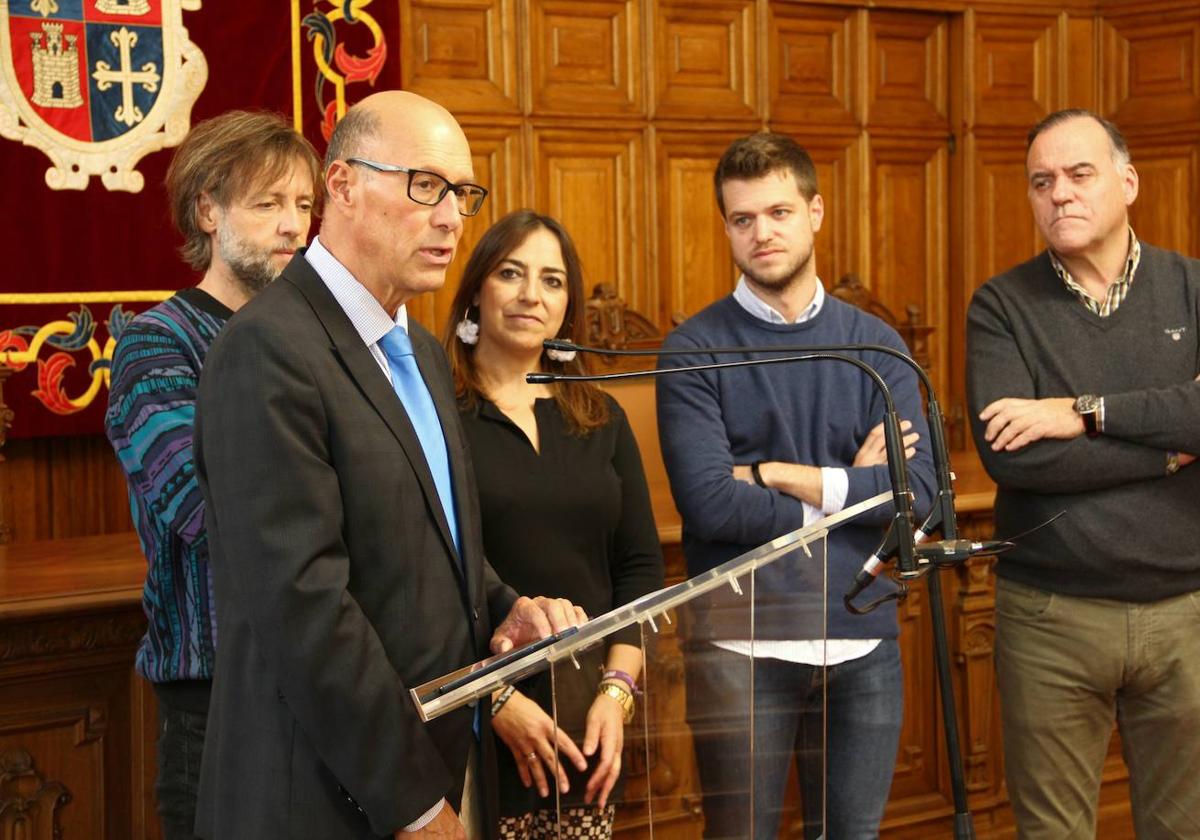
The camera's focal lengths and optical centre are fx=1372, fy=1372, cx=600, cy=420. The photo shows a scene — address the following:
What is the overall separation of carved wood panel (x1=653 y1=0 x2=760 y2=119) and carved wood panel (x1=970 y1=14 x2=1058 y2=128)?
1.15 meters

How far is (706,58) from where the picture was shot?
5.70 meters

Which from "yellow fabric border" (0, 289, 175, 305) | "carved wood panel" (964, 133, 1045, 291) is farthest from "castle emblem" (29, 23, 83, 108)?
"carved wood panel" (964, 133, 1045, 291)

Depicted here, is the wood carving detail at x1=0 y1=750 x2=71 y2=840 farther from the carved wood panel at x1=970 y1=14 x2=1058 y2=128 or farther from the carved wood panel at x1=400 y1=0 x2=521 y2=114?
the carved wood panel at x1=970 y1=14 x2=1058 y2=128

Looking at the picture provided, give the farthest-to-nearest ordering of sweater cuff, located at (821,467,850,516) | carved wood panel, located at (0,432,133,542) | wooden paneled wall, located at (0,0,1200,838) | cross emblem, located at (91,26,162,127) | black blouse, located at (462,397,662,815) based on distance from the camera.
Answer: wooden paneled wall, located at (0,0,1200,838)
carved wood panel, located at (0,432,133,542)
cross emblem, located at (91,26,162,127)
sweater cuff, located at (821,467,850,516)
black blouse, located at (462,397,662,815)

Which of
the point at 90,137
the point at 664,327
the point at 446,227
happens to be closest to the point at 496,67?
the point at 664,327

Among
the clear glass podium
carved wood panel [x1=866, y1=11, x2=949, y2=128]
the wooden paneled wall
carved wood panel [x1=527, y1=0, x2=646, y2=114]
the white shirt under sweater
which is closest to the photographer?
the clear glass podium

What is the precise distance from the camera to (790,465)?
2420 mm

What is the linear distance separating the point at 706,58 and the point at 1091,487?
3533mm

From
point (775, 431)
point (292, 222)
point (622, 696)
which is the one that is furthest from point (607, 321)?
point (622, 696)

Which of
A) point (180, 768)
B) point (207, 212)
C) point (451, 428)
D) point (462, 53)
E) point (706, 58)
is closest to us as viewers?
point (451, 428)

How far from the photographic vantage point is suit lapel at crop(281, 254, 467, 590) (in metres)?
1.62

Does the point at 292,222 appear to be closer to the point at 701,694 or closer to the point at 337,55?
the point at 701,694

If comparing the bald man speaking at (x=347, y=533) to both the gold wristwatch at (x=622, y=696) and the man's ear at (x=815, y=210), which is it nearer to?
the gold wristwatch at (x=622, y=696)

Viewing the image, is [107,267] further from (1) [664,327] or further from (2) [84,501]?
(1) [664,327]
